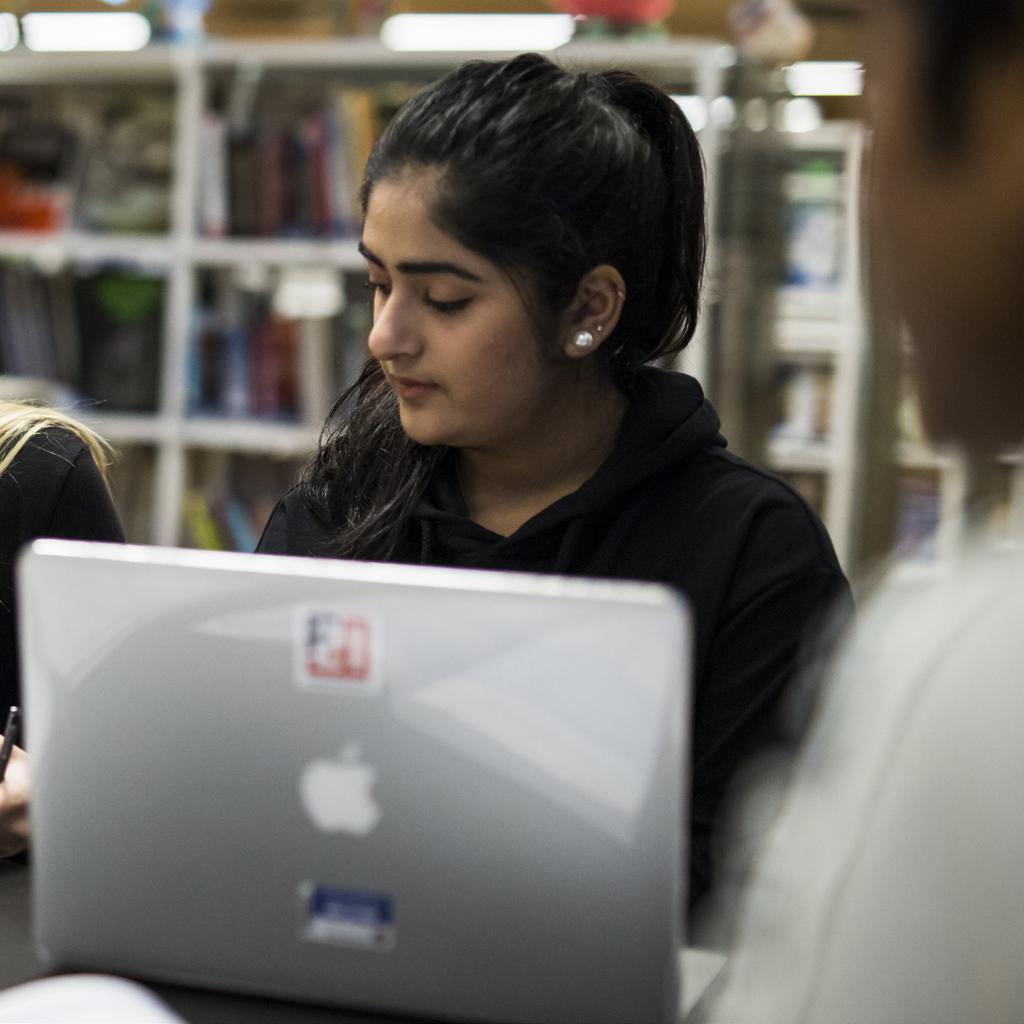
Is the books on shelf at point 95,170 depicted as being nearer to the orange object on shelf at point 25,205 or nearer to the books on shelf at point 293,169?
the orange object on shelf at point 25,205

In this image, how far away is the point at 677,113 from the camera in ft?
4.94

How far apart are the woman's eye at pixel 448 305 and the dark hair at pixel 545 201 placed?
56mm

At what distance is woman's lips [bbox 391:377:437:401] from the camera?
1.43 m

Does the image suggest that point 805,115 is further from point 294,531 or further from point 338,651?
point 338,651

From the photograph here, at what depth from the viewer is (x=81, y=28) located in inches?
161

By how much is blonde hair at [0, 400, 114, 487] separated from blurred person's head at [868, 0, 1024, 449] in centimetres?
121

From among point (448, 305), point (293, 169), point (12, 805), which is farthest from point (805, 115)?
point (12, 805)

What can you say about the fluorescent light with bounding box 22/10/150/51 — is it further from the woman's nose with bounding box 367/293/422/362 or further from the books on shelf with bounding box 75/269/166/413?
the woman's nose with bounding box 367/293/422/362

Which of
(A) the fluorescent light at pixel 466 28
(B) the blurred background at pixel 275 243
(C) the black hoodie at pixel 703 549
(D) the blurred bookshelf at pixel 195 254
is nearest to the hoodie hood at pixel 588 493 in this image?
(C) the black hoodie at pixel 703 549

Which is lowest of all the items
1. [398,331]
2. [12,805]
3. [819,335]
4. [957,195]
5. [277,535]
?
[12,805]

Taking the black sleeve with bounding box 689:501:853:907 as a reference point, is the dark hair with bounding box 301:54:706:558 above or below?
above

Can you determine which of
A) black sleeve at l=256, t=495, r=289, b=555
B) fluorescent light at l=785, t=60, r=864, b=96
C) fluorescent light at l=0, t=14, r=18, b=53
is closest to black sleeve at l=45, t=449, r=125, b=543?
black sleeve at l=256, t=495, r=289, b=555

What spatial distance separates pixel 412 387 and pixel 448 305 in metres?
0.10

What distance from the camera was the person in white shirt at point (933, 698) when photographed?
51 centimetres
